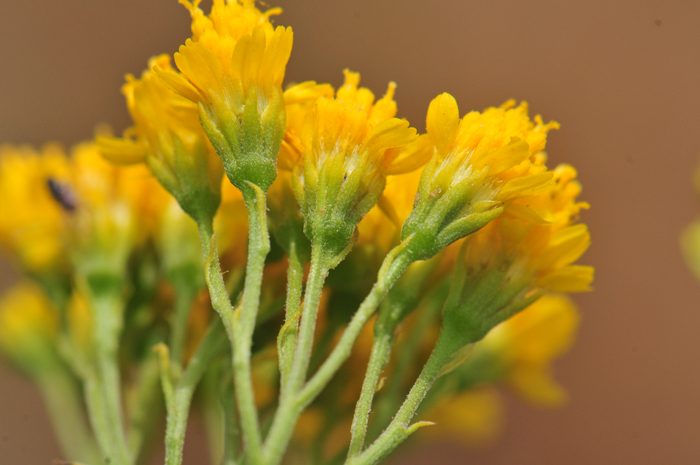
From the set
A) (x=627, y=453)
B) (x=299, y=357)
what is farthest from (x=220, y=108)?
(x=627, y=453)

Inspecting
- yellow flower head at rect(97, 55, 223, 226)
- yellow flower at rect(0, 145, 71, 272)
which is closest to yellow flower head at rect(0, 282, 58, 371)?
yellow flower at rect(0, 145, 71, 272)

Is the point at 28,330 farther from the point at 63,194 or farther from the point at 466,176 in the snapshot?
the point at 466,176

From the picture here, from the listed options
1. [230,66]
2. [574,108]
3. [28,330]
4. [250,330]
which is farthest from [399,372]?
[574,108]

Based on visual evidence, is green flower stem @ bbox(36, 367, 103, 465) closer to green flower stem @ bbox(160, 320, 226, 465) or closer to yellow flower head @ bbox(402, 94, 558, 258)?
green flower stem @ bbox(160, 320, 226, 465)

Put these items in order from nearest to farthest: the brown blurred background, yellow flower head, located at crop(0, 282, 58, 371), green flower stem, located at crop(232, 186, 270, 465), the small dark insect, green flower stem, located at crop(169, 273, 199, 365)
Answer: green flower stem, located at crop(232, 186, 270, 465) < green flower stem, located at crop(169, 273, 199, 365) < the small dark insect < yellow flower head, located at crop(0, 282, 58, 371) < the brown blurred background

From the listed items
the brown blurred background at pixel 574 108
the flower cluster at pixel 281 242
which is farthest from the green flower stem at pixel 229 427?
the brown blurred background at pixel 574 108

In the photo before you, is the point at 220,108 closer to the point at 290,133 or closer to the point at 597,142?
the point at 290,133

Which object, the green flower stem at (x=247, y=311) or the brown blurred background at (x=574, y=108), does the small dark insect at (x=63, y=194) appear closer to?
the green flower stem at (x=247, y=311)

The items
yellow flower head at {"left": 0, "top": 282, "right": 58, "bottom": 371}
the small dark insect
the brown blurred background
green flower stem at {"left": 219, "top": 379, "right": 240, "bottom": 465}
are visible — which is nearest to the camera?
green flower stem at {"left": 219, "top": 379, "right": 240, "bottom": 465}
